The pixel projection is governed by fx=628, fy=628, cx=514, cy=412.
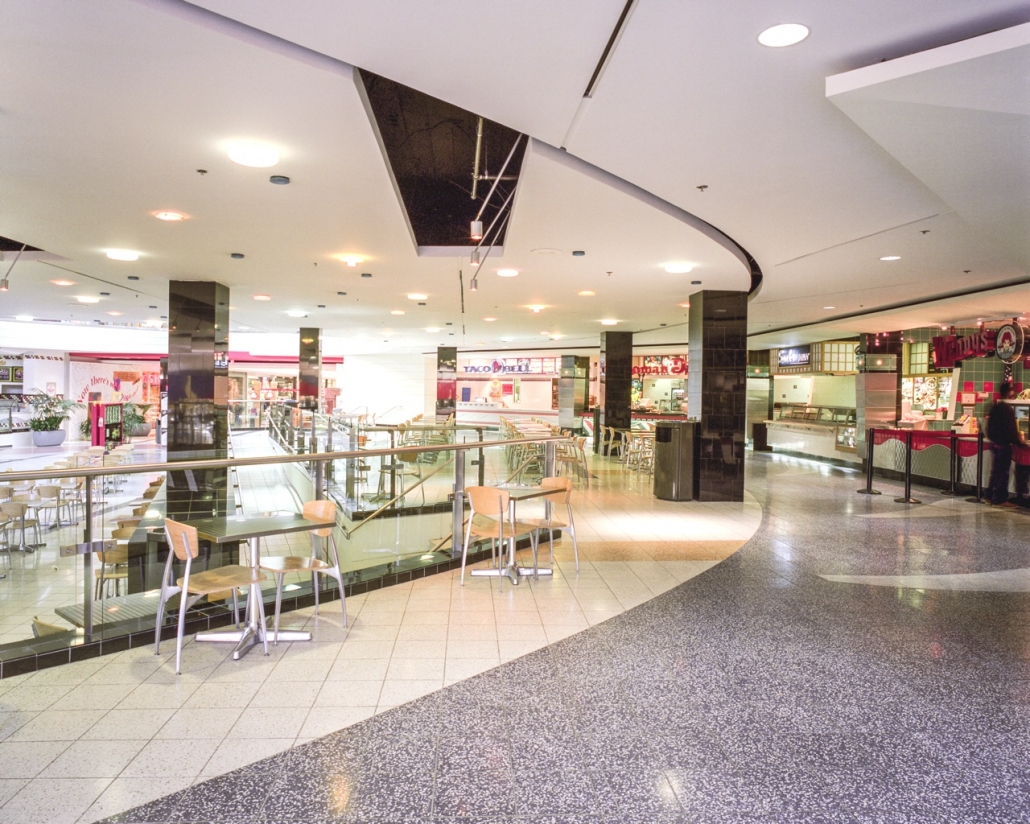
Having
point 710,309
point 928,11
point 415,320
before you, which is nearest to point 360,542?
point 928,11

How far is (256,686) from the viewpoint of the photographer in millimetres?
3031

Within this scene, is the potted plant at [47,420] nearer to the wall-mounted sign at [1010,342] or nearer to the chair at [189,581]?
the chair at [189,581]

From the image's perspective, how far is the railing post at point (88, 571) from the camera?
338 cm

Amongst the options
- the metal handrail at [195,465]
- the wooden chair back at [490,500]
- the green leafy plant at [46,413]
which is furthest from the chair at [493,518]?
the green leafy plant at [46,413]

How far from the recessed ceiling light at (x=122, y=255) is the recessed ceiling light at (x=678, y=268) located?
19.9ft

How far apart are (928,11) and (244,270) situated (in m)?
7.68

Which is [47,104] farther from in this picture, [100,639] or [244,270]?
[244,270]

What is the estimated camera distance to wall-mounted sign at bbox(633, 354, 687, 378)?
21.0 m

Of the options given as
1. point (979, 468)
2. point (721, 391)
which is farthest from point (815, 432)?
point (721, 391)

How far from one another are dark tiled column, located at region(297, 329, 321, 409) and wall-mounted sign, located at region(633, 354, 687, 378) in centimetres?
1084

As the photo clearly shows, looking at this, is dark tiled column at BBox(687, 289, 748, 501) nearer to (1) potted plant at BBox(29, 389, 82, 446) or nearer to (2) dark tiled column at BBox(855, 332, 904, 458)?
(2) dark tiled column at BBox(855, 332, 904, 458)

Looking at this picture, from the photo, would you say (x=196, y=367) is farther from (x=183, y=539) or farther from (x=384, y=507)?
(x=183, y=539)

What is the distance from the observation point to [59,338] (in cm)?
2028

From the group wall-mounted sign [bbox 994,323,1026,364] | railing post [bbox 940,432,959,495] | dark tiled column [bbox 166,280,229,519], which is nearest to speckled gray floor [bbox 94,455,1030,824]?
railing post [bbox 940,432,959,495]
